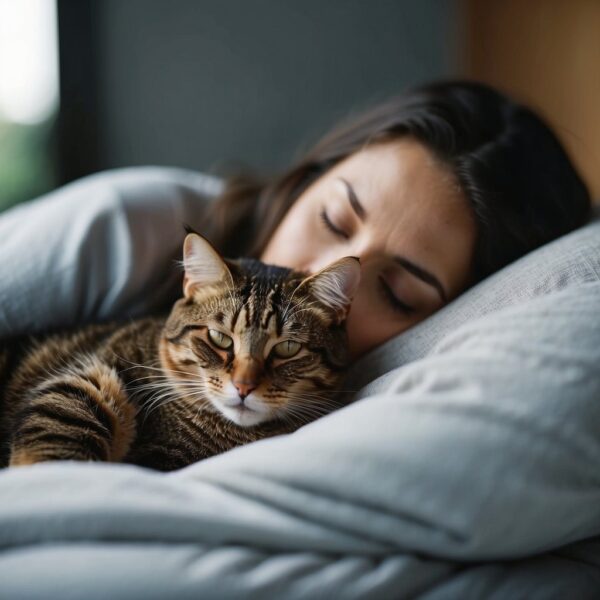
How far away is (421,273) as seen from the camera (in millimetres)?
1208

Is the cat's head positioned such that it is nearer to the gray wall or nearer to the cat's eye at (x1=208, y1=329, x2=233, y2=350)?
the cat's eye at (x1=208, y1=329, x2=233, y2=350)

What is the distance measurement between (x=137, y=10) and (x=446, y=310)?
226 centimetres

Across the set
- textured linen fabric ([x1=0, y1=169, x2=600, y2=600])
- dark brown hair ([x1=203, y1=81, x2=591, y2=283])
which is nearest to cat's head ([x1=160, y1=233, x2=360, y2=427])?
textured linen fabric ([x1=0, y1=169, x2=600, y2=600])

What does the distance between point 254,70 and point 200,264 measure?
6.59ft

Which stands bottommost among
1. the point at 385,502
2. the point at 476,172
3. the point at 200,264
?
the point at 385,502

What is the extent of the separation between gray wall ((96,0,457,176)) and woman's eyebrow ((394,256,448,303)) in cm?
164

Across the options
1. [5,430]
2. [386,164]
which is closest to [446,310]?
[386,164]

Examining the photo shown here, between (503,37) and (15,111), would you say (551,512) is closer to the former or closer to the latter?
(15,111)

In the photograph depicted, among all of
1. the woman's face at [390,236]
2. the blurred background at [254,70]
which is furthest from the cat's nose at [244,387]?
the blurred background at [254,70]

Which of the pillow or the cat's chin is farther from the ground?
the pillow

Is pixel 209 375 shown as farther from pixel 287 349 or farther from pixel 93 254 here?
pixel 93 254

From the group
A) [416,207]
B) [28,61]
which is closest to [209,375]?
[416,207]

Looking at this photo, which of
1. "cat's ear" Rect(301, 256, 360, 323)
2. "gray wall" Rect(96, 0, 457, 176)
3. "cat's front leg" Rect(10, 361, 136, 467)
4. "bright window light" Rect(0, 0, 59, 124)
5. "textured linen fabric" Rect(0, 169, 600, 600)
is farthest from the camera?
"gray wall" Rect(96, 0, 457, 176)

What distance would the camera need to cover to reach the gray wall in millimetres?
2695
